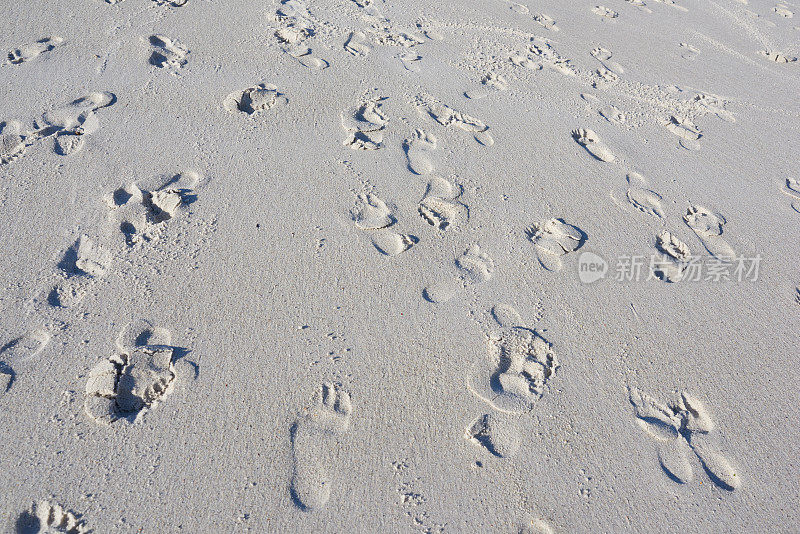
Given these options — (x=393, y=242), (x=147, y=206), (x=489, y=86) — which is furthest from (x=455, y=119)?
(x=147, y=206)

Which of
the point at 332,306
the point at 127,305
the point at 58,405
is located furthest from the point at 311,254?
the point at 58,405

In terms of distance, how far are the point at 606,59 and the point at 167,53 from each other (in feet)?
10.0

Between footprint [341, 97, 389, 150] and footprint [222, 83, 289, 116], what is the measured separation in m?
0.40

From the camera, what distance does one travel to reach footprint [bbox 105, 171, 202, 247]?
2047 mm

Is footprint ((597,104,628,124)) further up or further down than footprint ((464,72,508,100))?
further up

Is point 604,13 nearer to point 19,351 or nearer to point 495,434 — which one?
point 495,434

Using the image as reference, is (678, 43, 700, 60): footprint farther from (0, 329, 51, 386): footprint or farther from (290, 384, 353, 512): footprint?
(0, 329, 51, 386): footprint

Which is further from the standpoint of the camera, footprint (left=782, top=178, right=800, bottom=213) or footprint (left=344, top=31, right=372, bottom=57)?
footprint (left=344, top=31, right=372, bottom=57)

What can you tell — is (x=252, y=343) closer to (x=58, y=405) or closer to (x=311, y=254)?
(x=311, y=254)

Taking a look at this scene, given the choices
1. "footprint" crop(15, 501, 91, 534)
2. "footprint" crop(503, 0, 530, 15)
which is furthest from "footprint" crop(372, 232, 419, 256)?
"footprint" crop(503, 0, 530, 15)

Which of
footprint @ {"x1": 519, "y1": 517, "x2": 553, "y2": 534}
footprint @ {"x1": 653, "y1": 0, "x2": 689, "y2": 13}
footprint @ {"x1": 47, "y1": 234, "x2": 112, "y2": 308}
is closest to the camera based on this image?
footprint @ {"x1": 519, "y1": 517, "x2": 553, "y2": 534}

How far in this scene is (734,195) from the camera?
8.53 ft

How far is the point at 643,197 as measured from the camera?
2.48 meters

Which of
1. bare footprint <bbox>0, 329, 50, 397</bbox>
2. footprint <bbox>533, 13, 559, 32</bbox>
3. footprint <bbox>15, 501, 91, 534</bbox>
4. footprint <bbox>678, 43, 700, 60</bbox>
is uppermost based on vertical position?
footprint <bbox>678, 43, 700, 60</bbox>
